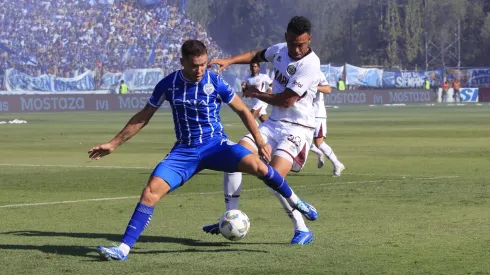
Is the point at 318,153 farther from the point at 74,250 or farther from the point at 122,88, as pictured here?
the point at 122,88

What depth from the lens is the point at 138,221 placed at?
31.7ft

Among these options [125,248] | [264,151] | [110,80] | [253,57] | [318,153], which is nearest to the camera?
[125,248]

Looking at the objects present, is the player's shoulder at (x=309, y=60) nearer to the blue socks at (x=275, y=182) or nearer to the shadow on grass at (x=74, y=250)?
the blue socks at (x=275, y=182)

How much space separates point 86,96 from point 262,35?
39920 mm

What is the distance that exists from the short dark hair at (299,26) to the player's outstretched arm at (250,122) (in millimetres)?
1214

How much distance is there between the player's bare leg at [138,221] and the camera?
9.52 meters

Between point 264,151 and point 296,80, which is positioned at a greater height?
point 296,80

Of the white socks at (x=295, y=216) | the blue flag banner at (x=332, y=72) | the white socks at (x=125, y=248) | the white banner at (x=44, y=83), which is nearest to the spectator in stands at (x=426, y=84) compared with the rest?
the blue flag banner at (x=332, y=72)

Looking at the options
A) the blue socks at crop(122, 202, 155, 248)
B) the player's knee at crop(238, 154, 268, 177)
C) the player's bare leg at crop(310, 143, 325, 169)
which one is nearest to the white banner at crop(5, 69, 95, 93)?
the player's bare leg at crop(310, 143, 325, 169)

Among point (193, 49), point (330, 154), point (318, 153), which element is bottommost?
point (318, 153)

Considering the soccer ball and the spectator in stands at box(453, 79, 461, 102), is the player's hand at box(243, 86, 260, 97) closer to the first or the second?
the soccer ball

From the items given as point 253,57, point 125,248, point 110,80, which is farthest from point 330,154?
point 110,80

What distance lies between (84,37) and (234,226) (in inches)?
2391

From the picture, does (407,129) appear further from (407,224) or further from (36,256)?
(36,256)
